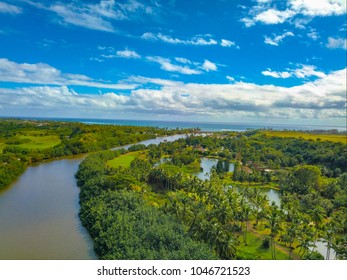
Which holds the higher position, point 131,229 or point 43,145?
point 43,145

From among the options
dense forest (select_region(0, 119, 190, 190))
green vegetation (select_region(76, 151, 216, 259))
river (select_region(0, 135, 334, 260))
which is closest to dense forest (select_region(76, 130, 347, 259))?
green vegetation (select_region(76, 151, 216, 259))

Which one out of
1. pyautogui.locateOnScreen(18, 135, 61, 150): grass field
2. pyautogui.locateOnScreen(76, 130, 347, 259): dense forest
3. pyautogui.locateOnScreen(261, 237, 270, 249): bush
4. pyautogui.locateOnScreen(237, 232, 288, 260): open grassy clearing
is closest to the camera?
pyautogui.locateOnScreen(76, 130, 347, 259): dense forest

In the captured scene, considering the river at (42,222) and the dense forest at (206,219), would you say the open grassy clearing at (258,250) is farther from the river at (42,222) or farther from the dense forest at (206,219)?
the river at (42,222)

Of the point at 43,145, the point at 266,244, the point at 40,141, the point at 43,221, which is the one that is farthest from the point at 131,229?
the point at 40,141

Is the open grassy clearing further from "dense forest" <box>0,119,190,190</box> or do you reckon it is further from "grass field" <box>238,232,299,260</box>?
"dense forest" <box>0,119,190,190</box>

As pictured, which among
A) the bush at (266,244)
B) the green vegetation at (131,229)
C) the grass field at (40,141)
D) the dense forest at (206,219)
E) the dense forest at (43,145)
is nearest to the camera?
the green vegetation at (131,229)

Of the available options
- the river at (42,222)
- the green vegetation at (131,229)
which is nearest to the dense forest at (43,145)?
the river at (42,222)

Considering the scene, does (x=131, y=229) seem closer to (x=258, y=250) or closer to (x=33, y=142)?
(x=258, y=250)

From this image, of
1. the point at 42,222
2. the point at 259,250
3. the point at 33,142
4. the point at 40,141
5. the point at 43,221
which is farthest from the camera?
the point at 40,141
